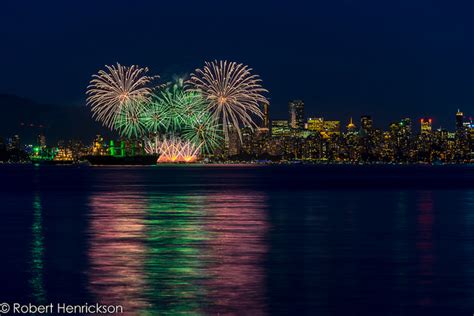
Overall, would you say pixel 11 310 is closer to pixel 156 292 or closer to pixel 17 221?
pixel 156 292

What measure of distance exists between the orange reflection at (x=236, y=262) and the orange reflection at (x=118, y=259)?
1801 millimetres

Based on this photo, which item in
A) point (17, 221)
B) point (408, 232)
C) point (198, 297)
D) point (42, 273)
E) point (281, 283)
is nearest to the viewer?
point (198, 297)

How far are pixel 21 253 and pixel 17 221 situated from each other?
1742 centimetres

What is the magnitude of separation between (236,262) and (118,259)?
356cm

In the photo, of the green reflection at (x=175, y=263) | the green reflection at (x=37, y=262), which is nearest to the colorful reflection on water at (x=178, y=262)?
the green reflection at (x=175, y=263)

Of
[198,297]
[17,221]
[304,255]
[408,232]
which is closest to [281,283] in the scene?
[198,297]

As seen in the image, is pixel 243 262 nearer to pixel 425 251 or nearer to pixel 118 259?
pixel 118 259

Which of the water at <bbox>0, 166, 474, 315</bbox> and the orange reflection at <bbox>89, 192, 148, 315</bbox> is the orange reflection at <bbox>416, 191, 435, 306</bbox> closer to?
the water at <bbox>0, 166, 474, 315</bbox>

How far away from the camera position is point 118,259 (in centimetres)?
3105

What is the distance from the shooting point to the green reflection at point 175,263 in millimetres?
22812

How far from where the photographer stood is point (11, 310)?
2162cm

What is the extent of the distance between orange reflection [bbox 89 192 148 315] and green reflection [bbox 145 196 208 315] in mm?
321

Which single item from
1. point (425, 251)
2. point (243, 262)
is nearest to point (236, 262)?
point (243, 262)

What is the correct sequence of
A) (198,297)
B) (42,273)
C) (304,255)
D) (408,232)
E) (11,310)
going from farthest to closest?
(408,232)
(304,255)
(42,273)
(198,297)
(11,310)
